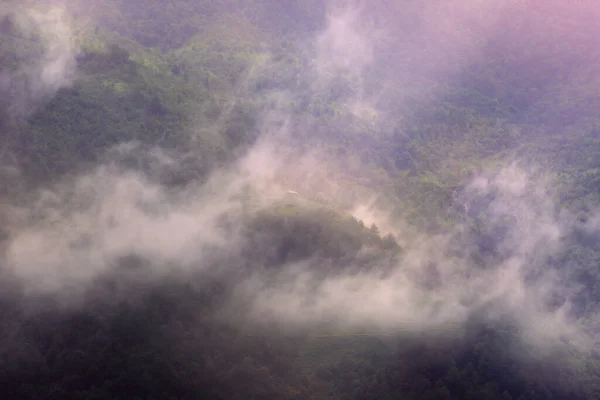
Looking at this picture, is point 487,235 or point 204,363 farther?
point 487,235

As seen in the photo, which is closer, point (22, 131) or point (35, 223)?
point (35, 223)

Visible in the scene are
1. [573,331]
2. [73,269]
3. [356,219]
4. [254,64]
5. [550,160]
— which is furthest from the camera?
[254,64]

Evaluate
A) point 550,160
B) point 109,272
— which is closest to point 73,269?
point 109,272

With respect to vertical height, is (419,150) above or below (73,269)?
above

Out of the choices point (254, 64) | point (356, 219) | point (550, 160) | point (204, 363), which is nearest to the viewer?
point (204, 363)

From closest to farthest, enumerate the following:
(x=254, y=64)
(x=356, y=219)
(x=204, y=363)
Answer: (x=204, y=363) → (x=356, y=219) → (x=254, y=64)

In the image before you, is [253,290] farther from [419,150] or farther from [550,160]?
[550,160]

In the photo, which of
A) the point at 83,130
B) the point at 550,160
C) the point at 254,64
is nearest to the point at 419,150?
the point at 550,160

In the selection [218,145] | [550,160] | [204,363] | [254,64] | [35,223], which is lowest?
[204,363]

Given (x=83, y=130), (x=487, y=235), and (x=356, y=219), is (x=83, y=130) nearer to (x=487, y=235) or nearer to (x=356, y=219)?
(x=356, y=219)
